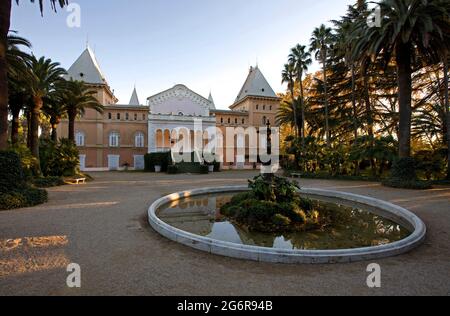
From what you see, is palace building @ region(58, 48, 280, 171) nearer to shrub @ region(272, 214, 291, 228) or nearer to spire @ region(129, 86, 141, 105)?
spire @ region(129, 86, 141, 105)

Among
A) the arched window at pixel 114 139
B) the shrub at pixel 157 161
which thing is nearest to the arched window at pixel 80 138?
the arched window at pixel 114 139

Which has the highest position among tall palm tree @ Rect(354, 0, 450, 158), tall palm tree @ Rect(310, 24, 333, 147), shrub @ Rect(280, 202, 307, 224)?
tall palm tree @ Rect(310, 24, 333, 147)

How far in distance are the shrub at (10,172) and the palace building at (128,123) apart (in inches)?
1223

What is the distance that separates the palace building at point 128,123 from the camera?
42188 millimetres

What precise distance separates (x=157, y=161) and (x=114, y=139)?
1064cm

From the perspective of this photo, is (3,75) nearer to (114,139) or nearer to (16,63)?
(16,63)

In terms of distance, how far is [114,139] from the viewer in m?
43.3

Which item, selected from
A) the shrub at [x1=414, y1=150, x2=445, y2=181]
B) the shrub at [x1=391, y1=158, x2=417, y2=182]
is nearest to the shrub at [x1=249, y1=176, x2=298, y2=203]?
the shrub at [x1=391, y1=158, x2=417, y2=182]

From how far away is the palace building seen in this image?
42.2 meters

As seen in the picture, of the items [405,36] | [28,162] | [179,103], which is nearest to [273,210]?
[405,36]

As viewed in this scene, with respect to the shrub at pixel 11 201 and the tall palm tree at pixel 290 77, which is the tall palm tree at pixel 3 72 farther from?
the tall palm tree at pixel 290 77

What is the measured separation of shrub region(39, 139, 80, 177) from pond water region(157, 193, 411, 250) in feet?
49.3

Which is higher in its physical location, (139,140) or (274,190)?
(139,140)
